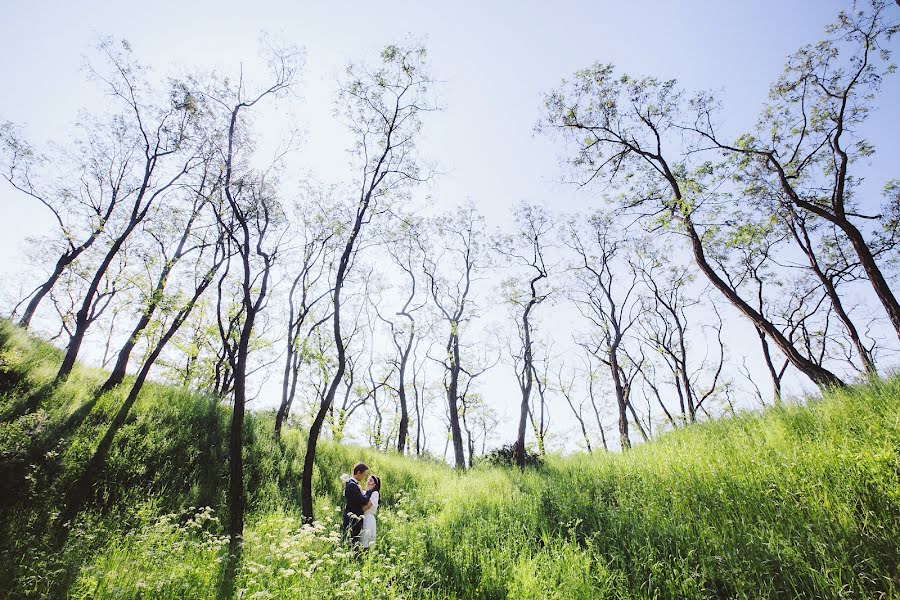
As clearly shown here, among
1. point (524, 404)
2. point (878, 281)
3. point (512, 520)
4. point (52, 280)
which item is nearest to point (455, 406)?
point (524, 404)

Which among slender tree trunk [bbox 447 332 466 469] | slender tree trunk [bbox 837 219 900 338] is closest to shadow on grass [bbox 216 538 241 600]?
slender tree trunk [bbox 447 332 466 469]

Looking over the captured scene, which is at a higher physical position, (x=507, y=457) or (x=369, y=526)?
(x=507, y=457)

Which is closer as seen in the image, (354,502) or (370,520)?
(370,520)

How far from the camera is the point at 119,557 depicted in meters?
5.91

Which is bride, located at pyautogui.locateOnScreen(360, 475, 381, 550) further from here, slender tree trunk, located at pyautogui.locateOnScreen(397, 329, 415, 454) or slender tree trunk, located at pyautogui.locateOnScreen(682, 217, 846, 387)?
slender tree trunk, located at pyautogui.locateOnScreen(397, 329, 415, 454)

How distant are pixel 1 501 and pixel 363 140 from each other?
40.0 ft

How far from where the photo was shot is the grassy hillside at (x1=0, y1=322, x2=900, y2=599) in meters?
4.47

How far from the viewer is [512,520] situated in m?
7.32

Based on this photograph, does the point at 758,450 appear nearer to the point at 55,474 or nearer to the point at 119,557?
the point at 119,557

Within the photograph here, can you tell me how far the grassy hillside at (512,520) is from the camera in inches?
176

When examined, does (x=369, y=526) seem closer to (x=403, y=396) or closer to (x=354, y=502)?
(x=354, y=502)

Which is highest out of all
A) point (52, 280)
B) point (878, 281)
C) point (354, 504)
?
point (52, 280)

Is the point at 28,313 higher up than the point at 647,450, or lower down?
higher up

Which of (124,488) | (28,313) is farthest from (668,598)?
(28,313)
